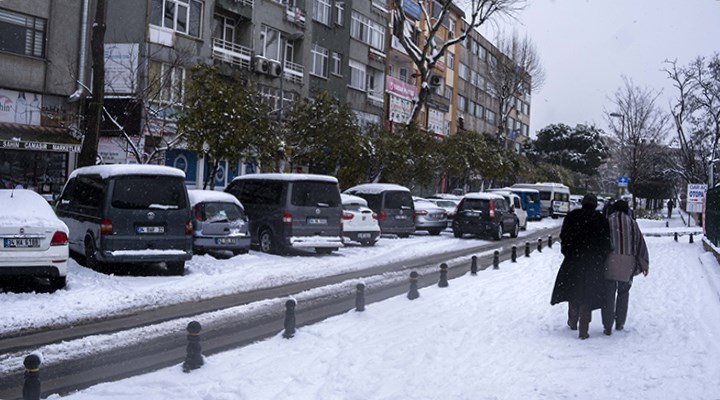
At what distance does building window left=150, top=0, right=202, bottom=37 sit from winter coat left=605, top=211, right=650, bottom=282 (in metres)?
22.2

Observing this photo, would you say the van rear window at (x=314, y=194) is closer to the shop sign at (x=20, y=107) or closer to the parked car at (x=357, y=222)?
the parked car at (x=357, y=222)

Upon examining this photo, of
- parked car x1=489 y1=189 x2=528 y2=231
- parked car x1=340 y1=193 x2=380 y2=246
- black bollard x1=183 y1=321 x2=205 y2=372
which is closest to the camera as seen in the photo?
black bollard x1=183 y1=321 x2=205 y2=372

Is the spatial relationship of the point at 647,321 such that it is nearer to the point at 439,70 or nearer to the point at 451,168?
the point at 451,168

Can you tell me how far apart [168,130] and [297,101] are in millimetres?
5714

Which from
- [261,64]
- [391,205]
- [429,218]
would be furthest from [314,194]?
[261,64]

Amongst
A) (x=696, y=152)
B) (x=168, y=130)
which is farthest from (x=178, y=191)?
(x=696, y=152)

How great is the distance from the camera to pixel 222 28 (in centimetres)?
3156

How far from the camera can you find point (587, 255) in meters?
8.53

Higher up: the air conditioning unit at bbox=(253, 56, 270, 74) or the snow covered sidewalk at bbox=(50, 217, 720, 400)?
the air conditioning unit at bbox=(253, 56, 270, 74)

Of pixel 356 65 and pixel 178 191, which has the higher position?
pixel 356 65

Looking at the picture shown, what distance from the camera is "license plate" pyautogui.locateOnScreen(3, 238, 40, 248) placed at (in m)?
10.6

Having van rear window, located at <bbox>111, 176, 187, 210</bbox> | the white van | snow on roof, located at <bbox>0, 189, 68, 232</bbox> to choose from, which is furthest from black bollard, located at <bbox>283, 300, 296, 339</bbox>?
the white van

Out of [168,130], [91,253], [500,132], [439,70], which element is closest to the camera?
[91,253]

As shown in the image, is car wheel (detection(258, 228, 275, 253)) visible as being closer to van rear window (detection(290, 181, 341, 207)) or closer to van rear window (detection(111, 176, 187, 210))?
van rear window (detection(290, 181, 341, 207))
